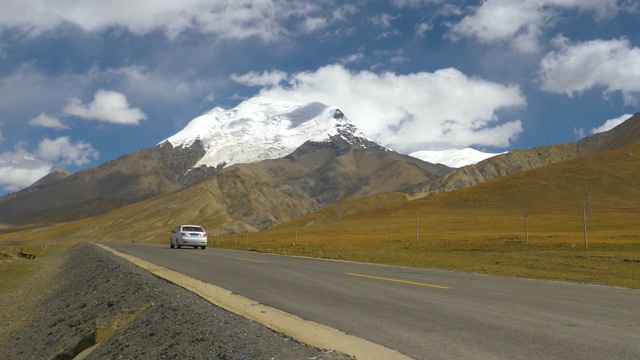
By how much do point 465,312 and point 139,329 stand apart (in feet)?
20.4

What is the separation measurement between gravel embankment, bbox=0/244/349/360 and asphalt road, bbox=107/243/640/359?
4.97 ft

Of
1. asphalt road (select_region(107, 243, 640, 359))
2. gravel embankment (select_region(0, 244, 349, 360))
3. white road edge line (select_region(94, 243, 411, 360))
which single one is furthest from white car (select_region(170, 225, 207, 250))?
white road edge line (select_region(94, 243, 411, 360))

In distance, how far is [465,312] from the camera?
378 inches

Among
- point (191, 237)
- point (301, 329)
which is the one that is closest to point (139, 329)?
point (301, 329)

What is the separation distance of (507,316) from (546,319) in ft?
2.09

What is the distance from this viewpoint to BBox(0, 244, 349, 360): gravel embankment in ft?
23.4

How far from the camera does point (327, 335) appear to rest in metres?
7.68

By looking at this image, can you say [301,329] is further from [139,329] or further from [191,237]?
[191,237]

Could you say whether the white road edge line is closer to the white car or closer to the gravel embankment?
the gravel embankment

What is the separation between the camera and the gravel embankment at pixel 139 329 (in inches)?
281

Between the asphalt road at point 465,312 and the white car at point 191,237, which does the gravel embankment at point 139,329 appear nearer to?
the asphalt road at point 465,312

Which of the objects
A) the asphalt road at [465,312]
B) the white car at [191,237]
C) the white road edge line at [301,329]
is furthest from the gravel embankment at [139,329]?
the white car at [191,237]

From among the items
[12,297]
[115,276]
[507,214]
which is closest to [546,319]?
[115,276]

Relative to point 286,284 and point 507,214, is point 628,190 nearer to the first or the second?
point 507,214
